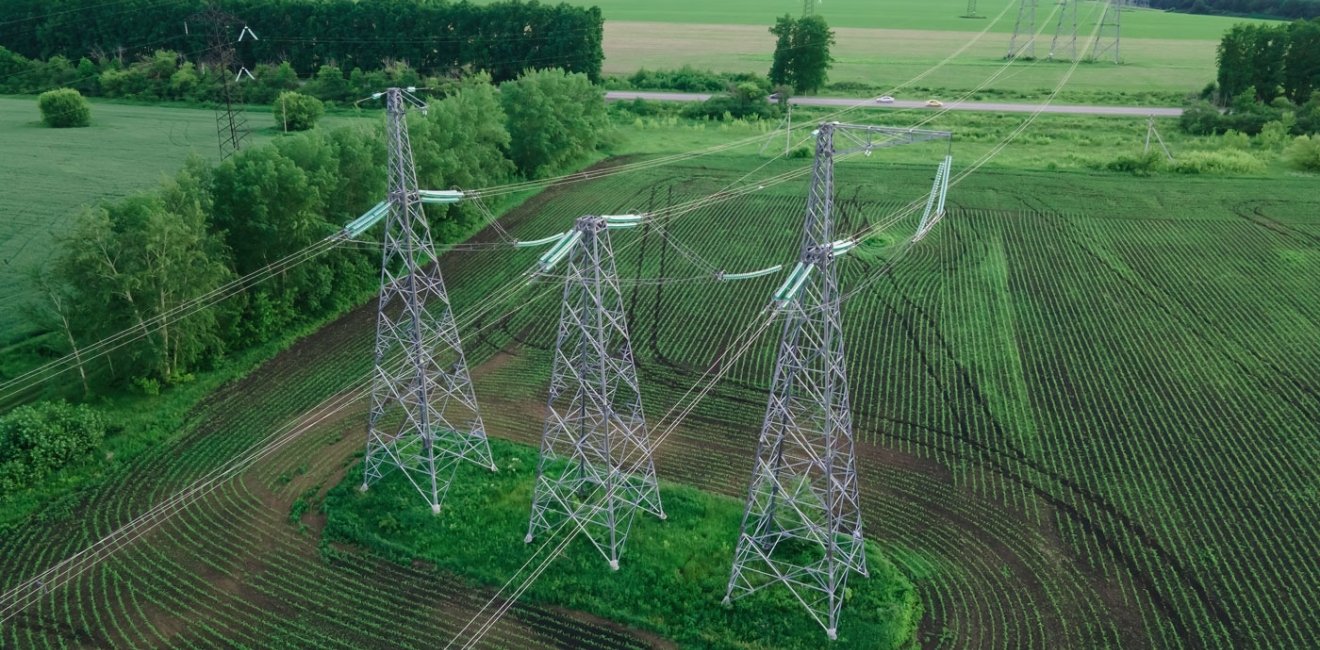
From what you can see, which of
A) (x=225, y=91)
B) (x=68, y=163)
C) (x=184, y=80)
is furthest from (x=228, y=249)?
(x=184, y=80)

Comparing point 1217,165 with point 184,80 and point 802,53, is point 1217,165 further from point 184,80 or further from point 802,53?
point 184,80

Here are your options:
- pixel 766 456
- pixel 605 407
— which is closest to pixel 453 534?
pixel 605 407

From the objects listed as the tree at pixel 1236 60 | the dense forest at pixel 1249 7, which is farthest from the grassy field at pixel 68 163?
the dense forest at pixel 1249 7

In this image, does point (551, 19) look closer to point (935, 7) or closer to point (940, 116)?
point (940, 116)

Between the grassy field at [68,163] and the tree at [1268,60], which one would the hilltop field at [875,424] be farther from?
the tree at [1268,60]

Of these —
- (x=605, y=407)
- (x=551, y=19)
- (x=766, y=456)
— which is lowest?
(x=766, y=456)
